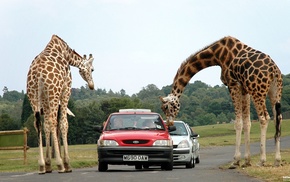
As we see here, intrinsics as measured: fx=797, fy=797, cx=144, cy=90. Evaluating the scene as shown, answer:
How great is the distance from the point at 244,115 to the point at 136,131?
4.39 metres

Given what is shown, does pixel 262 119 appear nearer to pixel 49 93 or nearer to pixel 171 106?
pixel 49 93

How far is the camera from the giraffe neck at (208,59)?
87.3ft

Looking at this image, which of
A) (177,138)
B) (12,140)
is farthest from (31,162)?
(177,138)

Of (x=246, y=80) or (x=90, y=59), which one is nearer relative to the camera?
(x=246, y=80)

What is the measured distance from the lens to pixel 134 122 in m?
24.7

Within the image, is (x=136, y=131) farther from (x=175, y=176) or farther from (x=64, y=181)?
(x=64, y=181)

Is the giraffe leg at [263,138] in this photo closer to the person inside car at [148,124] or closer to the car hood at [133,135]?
the car hood at [133,135]

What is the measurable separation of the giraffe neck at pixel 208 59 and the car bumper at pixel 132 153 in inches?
197

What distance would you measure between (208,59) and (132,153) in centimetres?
642

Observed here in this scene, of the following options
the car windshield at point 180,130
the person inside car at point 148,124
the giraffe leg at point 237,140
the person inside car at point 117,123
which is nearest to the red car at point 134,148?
the person inside car at point 117,123

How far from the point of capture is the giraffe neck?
1048 inches

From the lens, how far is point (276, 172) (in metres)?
21.2

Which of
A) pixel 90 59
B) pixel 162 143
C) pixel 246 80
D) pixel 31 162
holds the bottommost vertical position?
pixel 31 162

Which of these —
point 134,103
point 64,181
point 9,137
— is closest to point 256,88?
point 64,181
